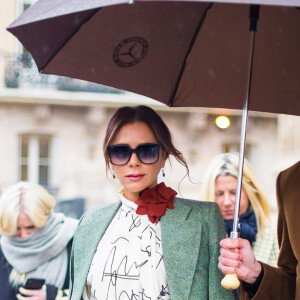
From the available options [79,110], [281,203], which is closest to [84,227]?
[281,203]

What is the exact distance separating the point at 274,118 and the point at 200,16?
12717mm

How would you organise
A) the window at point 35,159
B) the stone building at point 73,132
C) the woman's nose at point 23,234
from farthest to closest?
the window at point 35,159 → the stone building at point 73,132 → the woman's nose at point 23,234

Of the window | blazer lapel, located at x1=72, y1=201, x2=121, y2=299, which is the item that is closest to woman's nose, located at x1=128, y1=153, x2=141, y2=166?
blazer lapel, located at x1=72, y1=201, x2=121, y2=299

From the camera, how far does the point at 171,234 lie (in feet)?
7.79

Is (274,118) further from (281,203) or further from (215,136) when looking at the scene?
(281,203)

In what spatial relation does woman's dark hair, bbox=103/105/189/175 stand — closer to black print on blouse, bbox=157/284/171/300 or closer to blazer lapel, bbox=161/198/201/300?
blazer lapel, bbox=161/198/201/300

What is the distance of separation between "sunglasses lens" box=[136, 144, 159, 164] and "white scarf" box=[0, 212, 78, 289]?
5.47ft

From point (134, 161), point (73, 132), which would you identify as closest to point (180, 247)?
point (134, 161)

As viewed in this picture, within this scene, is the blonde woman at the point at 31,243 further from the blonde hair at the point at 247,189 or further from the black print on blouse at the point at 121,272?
the black print on blouse at the point at 121,272

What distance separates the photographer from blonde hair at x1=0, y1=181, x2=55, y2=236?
3873 mm

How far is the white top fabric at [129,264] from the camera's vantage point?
2301mm

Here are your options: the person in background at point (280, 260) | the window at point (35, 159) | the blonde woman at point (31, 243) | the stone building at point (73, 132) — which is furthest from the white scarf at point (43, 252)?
the window at point (35, 159)

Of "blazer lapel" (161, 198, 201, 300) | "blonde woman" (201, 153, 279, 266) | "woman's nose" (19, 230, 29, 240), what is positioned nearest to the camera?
"blazer lapel" (161, 198, 201, 300)

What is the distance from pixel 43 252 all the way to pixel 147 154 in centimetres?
176
